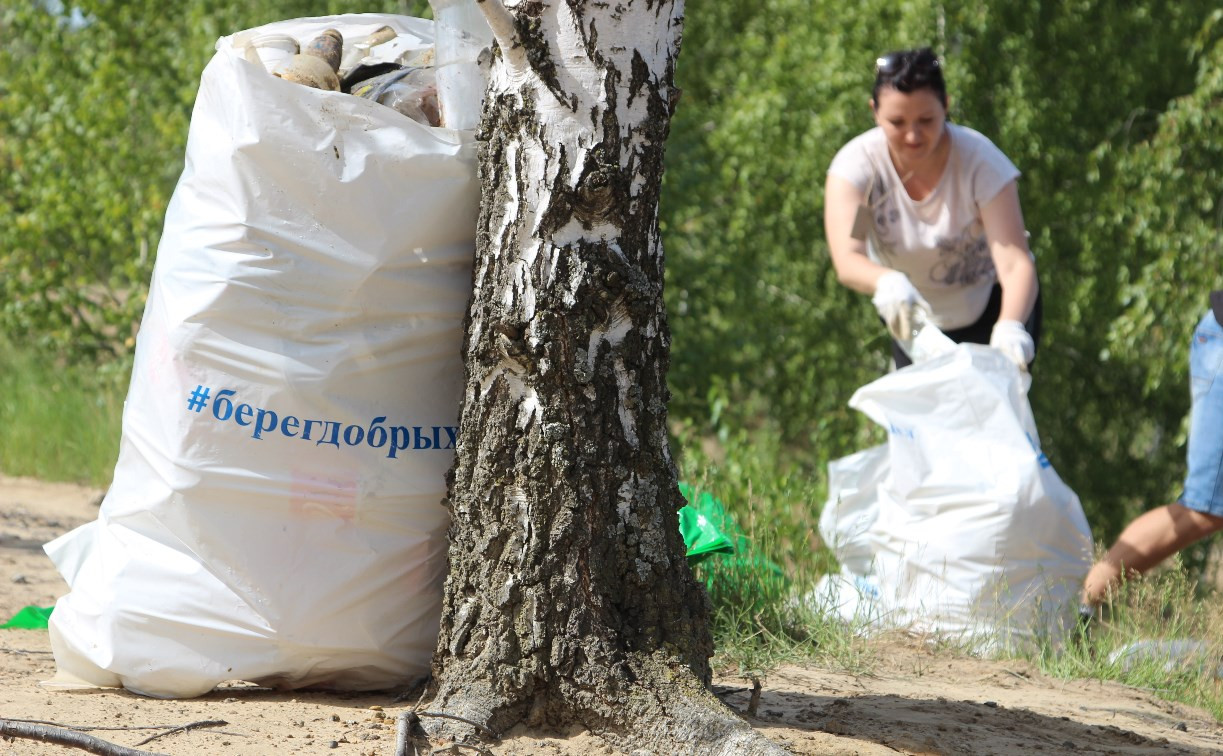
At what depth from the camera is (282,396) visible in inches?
85.5

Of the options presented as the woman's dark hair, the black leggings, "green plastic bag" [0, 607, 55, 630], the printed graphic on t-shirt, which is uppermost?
the woman's dark hair

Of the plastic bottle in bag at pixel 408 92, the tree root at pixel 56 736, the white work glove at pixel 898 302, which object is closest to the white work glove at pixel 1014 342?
the white work glove at pixel 898 302

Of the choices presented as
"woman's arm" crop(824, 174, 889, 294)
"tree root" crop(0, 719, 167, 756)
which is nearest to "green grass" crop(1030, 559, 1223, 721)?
"woman's arm" crop(824, 174, 889, 294)

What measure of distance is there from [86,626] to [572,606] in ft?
3.01

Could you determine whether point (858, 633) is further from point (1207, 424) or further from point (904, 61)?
point (904, 61)

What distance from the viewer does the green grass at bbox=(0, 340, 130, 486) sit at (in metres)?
5.55

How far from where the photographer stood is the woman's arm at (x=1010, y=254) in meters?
3.71

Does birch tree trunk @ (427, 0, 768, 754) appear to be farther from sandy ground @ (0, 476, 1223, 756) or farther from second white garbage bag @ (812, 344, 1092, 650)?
second white garbage bag @ (812, 344, 1092, 650)

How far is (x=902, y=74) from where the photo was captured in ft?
12.2

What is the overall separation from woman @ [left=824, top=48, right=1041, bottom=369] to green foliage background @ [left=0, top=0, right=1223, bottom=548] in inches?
84.0

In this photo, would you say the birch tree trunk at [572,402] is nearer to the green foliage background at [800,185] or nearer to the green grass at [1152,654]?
the green grass at [1152,654]

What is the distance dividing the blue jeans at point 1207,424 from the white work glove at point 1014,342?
0.47 m

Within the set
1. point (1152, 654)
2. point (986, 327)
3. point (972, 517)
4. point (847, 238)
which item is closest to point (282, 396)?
point (972, 517)

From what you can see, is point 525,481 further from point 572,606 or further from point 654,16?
point 654,16
